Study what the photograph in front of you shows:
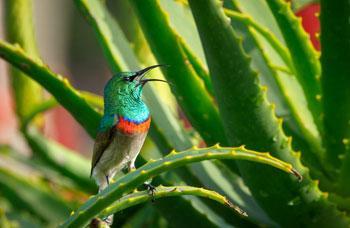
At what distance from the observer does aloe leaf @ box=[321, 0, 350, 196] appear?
160cm

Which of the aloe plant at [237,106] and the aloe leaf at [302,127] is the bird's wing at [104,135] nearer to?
the aloe plant at [237,106]

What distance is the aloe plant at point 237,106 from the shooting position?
157 centimetres

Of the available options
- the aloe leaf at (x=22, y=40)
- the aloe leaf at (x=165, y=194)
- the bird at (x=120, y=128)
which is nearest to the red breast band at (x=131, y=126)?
the bird at (x=120, y=128)

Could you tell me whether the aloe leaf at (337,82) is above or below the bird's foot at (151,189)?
above

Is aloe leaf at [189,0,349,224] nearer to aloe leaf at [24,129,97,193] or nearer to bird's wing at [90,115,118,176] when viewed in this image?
bird's wing at [90,115,118,176]

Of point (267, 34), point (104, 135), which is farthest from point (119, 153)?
point (267, 34)

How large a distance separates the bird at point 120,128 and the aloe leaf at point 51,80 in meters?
0.04

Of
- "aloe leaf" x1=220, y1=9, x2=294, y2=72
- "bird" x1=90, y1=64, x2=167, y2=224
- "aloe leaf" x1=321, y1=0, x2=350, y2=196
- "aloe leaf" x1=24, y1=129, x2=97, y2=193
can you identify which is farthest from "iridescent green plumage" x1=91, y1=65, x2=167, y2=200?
"aloe leaf" x1=24, y1=129, x2=97, y2=193

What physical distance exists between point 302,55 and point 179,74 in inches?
8.9

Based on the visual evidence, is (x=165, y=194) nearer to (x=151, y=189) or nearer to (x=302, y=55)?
(x=151, y=189)

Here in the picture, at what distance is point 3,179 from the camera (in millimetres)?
2389

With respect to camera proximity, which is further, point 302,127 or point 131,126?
point 302,127

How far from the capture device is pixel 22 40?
91.1 inches

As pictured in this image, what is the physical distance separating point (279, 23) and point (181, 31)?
224mm
